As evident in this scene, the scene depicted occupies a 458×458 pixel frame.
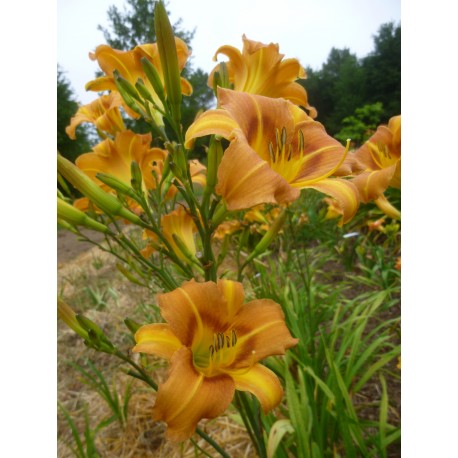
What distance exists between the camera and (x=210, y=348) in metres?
0.37

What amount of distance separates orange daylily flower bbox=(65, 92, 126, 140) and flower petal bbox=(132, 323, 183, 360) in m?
0.29

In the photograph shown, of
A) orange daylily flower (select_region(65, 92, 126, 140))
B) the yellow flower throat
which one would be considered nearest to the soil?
orange daylily flower (select_region(65, 92, 126, 140))

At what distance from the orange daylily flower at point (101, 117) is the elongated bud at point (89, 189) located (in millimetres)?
137

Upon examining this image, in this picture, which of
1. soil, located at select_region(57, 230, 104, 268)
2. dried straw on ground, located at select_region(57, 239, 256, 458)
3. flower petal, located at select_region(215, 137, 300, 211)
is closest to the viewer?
flower petal, located at select_region(215, 137, 300, 211)

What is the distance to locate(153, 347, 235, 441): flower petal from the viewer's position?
0.91ft

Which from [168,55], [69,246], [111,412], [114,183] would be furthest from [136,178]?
[69,246]

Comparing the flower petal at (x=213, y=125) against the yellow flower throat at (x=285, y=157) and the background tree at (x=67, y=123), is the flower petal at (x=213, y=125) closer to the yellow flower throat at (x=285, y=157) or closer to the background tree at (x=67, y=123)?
the yellow flower throat at (x=285, y=157)

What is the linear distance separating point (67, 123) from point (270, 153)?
0.43 meters

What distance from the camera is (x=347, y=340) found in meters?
0.90

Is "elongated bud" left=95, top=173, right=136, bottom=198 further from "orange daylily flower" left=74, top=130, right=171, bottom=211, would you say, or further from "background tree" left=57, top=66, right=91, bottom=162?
"background tree" left=57, top=66, right=91, bottom=162

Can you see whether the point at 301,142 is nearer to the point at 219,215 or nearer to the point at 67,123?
the point at 219,215
